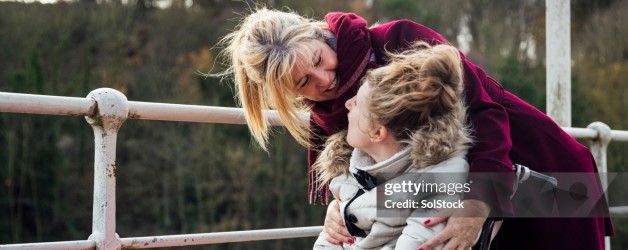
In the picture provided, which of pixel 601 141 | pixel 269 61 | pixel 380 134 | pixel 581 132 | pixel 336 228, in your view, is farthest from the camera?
pixel 601 141

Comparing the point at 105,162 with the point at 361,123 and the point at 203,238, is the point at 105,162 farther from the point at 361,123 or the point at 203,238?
the point at 361,123

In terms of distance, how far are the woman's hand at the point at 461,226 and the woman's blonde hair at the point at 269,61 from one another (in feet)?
2.01

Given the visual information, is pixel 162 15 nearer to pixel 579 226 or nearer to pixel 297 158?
pixel 297 158

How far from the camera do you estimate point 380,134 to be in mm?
1617

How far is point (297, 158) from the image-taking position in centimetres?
1867

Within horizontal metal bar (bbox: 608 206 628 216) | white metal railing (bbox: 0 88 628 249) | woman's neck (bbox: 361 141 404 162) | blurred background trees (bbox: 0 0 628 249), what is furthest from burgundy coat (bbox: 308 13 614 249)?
blurred background trees (bbox: 0 0 628 249)

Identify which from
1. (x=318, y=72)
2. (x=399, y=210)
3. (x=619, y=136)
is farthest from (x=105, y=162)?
(x=619, y=136)

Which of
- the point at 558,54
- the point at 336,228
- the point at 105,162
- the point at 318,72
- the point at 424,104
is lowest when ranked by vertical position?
the point at 336,228

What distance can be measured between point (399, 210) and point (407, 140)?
158 millimetres

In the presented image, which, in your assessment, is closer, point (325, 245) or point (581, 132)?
point (325, 245)

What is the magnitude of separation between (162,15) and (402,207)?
17657 mm

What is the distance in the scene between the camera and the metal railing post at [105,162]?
66.6 inches

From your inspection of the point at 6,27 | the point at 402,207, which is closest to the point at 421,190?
the point at 402,207

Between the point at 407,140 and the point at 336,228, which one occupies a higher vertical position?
the point at 407,140
